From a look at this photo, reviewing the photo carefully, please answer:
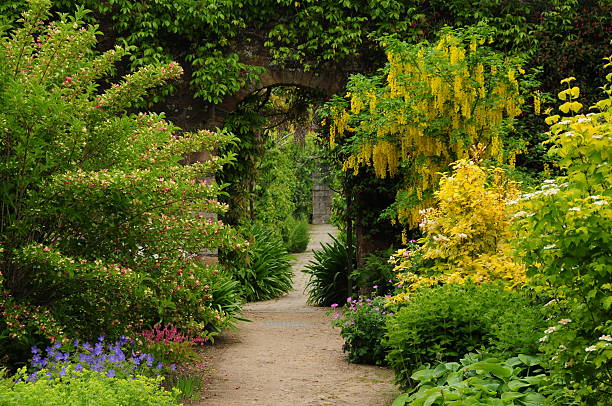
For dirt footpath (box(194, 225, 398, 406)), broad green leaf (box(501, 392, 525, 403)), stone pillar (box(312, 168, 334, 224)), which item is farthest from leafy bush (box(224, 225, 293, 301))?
stone pillar (box(312, 168, 334, 224))

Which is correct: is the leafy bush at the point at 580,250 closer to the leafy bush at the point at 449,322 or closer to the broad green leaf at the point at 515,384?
the broad green leaf at the point at 515,384

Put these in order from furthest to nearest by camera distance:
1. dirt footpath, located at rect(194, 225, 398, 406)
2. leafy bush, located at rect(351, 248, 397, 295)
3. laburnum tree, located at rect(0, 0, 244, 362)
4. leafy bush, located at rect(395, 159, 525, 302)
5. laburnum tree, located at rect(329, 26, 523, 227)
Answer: leafy bush, located at rect(351, 248, 397, 295) < laburnum tree, located at rect(329, 26, 523, 227) < leafy bush, located at rect(395, 159, 525, 302) < dirt footpath, located at rect(194, 225, 398, 406) < laburnum tree, located at rect(0, 0, 244, 362)

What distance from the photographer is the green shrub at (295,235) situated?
59.9 ft

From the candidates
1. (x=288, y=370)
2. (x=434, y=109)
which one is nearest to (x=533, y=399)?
(x=288, y=370)

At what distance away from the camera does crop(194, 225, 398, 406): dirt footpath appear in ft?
17.1

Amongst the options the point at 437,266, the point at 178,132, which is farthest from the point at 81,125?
the point at 178,132

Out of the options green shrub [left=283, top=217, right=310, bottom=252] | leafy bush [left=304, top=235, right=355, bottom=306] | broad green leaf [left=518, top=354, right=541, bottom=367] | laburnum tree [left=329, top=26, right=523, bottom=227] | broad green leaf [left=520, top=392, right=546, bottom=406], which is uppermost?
laburnum tree [left=329, top=26, right=523, bottom=227]

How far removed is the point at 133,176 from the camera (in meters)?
4.55

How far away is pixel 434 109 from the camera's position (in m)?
7.57

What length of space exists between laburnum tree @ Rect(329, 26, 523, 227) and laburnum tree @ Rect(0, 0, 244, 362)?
262 cm

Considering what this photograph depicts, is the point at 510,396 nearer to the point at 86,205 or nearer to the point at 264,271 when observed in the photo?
the point at 86,205

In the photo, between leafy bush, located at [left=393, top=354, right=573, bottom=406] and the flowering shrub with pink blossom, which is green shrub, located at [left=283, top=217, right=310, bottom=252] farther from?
leafy bush, located at [left=393, top=354, right=573, bottom=406]

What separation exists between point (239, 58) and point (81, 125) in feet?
16.2

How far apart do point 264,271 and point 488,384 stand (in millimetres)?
7985
